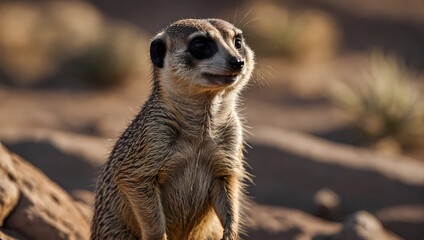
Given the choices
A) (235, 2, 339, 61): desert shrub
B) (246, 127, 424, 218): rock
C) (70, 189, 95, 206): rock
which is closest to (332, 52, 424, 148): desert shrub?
(246, 127, 424, 218): rock

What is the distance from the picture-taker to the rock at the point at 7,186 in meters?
4.09

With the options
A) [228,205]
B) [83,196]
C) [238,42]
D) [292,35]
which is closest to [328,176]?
[83,196]

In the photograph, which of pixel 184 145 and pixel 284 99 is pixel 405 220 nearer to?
pixel 184 145

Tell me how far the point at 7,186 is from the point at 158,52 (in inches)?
59.6

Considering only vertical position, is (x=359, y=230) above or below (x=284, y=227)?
above

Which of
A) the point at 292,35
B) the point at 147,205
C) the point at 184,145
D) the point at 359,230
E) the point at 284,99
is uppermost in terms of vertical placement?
the point at 292,35

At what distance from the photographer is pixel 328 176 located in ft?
23.7

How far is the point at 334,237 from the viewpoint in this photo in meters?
5.17

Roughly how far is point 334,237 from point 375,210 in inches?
72.4

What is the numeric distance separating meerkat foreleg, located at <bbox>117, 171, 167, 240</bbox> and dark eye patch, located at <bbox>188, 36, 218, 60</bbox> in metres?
0.87

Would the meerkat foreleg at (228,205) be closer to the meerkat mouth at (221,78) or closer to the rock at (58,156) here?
the meerkat mouth at (221,78)

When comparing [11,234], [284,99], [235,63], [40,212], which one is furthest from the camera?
[284,99]

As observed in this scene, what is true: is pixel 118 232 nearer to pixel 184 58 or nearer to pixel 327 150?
pixel 184 58

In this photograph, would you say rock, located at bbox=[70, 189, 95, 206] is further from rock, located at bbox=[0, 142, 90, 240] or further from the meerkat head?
the meerkat head
